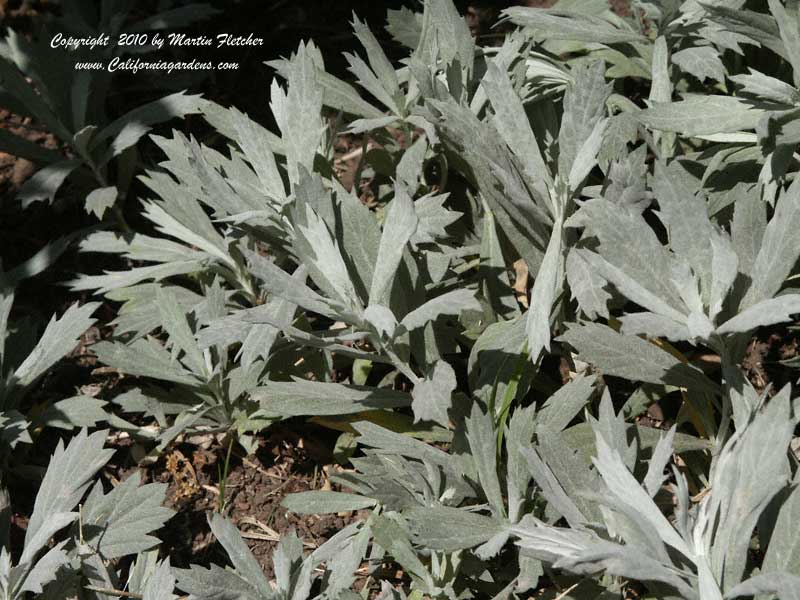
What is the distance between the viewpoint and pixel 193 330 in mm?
2301

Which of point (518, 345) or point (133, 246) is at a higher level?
point (133, 246)

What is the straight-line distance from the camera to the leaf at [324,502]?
78.2 inches

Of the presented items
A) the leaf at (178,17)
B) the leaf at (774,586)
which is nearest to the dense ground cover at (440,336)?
the leaf at (774,586)

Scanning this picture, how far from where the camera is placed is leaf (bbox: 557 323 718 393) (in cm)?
179

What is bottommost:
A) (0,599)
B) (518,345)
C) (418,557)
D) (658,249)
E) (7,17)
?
(418,557)

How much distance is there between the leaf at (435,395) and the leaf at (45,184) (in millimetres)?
1230

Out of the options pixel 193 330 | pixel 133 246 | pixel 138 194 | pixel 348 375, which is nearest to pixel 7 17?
pixel 138 194

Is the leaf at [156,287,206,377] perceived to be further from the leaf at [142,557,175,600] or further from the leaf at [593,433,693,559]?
the leaf at [593,433,693,559]

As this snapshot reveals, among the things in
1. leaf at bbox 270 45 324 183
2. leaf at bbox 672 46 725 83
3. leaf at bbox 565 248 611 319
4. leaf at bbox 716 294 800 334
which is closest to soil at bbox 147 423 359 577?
leaf at bbox 270 45 324 183

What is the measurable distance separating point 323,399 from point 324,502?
239 mm

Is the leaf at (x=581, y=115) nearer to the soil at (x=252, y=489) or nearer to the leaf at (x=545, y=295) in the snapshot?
the leaf at (x=545, y=295)

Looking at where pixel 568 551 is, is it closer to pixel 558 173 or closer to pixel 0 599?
pixel 558 173

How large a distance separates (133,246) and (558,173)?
3.91ft

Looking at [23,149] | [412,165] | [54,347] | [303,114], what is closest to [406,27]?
[412,165]
